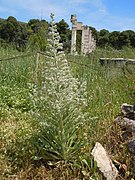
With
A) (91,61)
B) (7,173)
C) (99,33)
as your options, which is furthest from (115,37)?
(7,173)

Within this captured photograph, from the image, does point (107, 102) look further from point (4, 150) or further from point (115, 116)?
point (4, 150)

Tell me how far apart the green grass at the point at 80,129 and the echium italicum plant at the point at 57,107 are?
10cm

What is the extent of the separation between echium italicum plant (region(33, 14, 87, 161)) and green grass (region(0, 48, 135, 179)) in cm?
10

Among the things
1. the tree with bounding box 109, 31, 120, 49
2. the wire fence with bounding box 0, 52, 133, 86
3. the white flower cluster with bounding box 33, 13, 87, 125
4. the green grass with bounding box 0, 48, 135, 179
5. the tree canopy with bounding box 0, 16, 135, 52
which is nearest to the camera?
the white flower cluster with bounding box 33, 13, 87, 125

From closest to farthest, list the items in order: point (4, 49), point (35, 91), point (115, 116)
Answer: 1. point (35, 91)
2. point (115, 116)
3. point (4, 49)

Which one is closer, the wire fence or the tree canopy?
the wire fence

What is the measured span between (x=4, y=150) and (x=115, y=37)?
55.0 ft

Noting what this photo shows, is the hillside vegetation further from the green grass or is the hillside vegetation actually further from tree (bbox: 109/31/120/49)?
tree (bbox: 109/31/120/49)

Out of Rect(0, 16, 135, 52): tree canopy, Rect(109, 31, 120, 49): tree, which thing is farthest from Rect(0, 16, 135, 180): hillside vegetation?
Rect(109, 31, 120, 49): tree

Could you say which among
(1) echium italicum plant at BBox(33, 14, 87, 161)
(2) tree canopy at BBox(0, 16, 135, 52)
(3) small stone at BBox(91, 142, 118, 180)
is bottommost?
(3) small stone at BBox(91, 142, 118, 180)

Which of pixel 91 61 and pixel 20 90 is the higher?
pixel 91 61

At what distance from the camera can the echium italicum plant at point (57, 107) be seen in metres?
2.30

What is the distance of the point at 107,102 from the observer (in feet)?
11.2

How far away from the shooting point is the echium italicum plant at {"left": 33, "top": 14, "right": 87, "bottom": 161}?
2301mm
